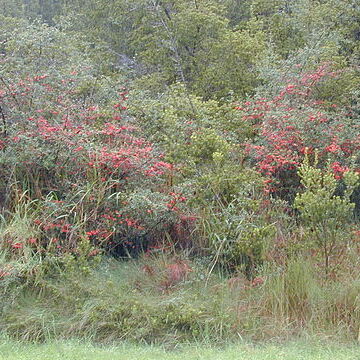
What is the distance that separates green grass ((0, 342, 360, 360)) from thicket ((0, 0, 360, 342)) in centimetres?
52

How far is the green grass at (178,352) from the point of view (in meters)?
6.08

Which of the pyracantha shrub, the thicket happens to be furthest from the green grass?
the pyracantha shrub

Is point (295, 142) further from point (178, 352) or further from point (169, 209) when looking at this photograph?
point (178, 352)

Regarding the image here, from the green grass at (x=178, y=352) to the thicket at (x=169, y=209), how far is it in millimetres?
520

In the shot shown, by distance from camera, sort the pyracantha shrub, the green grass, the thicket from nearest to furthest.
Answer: the green grass, the thicket, the pyracantha shrub

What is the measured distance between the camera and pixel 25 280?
802 cm

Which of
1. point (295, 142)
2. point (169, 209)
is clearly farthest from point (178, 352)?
point (295, 142)

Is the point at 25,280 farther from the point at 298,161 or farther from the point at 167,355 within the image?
the point at 298,161

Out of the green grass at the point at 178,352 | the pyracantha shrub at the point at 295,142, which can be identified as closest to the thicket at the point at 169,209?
the pyracantha shrub at the point at 295,142

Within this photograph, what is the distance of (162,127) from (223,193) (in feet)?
8.35

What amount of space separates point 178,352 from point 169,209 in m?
2.94

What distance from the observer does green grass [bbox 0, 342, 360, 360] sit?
6082 millimetres

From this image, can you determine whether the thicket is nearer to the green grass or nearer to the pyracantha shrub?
the pyracantha shrub

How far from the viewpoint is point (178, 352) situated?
6754mm
